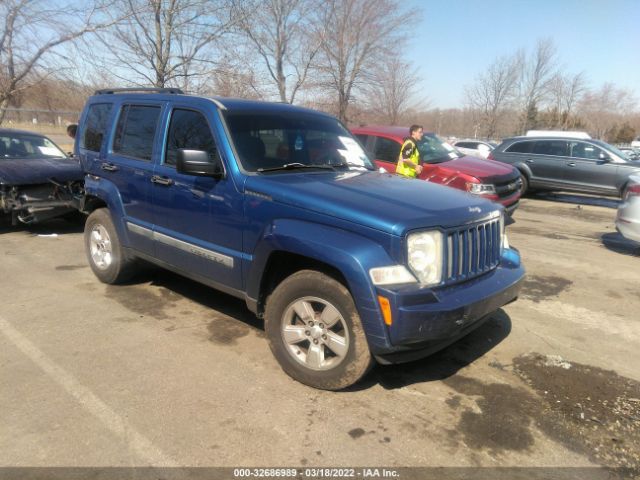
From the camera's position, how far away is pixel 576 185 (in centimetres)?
1282

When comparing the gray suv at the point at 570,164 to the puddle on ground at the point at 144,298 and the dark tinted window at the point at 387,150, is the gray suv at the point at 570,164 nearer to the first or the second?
the dark tinted window at the point at 387,150

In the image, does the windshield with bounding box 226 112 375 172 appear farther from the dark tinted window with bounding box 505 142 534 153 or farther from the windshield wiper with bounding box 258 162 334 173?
the dark tinted window with bounding box 505 142 534 153

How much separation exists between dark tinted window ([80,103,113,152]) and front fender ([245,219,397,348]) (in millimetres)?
3035

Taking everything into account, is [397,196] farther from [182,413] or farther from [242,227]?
[182,413]

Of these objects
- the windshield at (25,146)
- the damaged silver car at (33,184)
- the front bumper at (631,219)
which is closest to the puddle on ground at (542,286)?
the front bumper at (631,219)

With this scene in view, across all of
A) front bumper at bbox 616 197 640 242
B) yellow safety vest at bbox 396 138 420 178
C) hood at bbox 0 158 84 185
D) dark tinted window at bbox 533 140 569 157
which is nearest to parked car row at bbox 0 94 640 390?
hood at bbox 0 158 84 185

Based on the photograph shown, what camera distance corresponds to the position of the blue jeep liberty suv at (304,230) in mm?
2898

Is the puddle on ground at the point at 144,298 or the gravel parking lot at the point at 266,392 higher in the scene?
the puddle on ground at the point at 144,298

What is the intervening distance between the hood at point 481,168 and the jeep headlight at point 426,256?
5628 millimetres

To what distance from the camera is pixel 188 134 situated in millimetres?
4137

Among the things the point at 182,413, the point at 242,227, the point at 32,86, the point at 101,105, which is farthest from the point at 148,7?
the point at 182,413

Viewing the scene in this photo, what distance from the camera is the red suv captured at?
8188mm

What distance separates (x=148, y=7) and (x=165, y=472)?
12.0 metres

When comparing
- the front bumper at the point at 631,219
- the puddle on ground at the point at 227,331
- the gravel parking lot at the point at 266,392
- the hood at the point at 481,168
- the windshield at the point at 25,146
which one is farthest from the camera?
the hood at the point at 481,168
